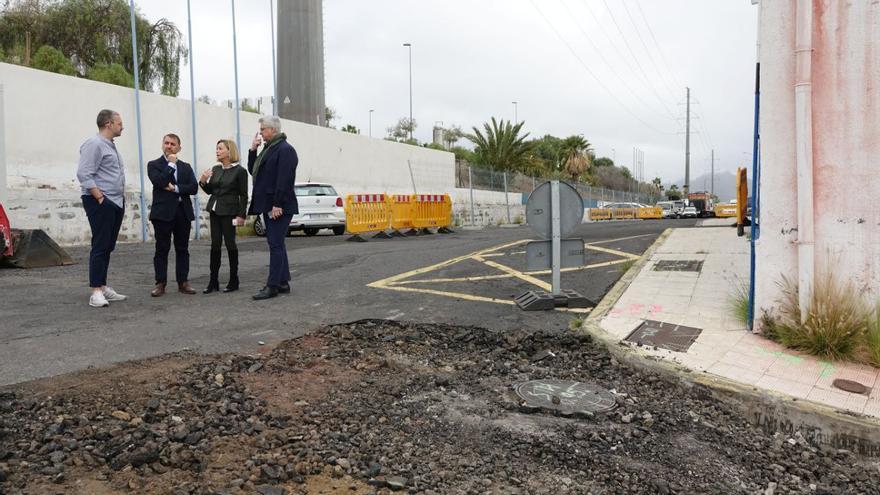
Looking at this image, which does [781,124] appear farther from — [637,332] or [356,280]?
[356,280]

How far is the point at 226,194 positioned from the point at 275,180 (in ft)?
2.10

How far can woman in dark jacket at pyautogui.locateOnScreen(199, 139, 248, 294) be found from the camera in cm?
636

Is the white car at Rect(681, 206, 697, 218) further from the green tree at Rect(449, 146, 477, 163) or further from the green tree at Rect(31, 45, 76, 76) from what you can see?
the green tree at Rect(31, 45, 76, 76)

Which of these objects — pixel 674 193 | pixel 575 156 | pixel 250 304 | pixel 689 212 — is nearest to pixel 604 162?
pixel 674 193

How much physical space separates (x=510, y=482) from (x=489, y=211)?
25262 millimetres

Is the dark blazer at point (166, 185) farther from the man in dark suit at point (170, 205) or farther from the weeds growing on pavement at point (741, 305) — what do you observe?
the weeds growing on pavement at point (741, 305)

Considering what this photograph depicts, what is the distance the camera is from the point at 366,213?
47.0ft

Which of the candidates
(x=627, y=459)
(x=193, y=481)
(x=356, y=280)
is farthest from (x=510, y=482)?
(x=356, y=280)

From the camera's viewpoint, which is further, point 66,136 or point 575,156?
point 575,156

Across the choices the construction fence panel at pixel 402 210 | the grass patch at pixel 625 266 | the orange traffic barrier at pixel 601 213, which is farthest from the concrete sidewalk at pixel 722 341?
the orange traffic barrier at pixel 601 213

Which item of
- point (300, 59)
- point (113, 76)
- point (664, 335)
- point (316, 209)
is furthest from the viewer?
point (300, 59)

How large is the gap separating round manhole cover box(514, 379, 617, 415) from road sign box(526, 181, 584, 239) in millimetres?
2263

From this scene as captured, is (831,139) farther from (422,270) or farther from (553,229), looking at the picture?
(422,270)

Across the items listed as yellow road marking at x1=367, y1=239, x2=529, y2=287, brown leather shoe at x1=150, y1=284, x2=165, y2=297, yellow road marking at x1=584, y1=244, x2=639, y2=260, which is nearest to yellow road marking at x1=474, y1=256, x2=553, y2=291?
A: yellow road marking at x1=367, y1=239, x2=529, y2=287
